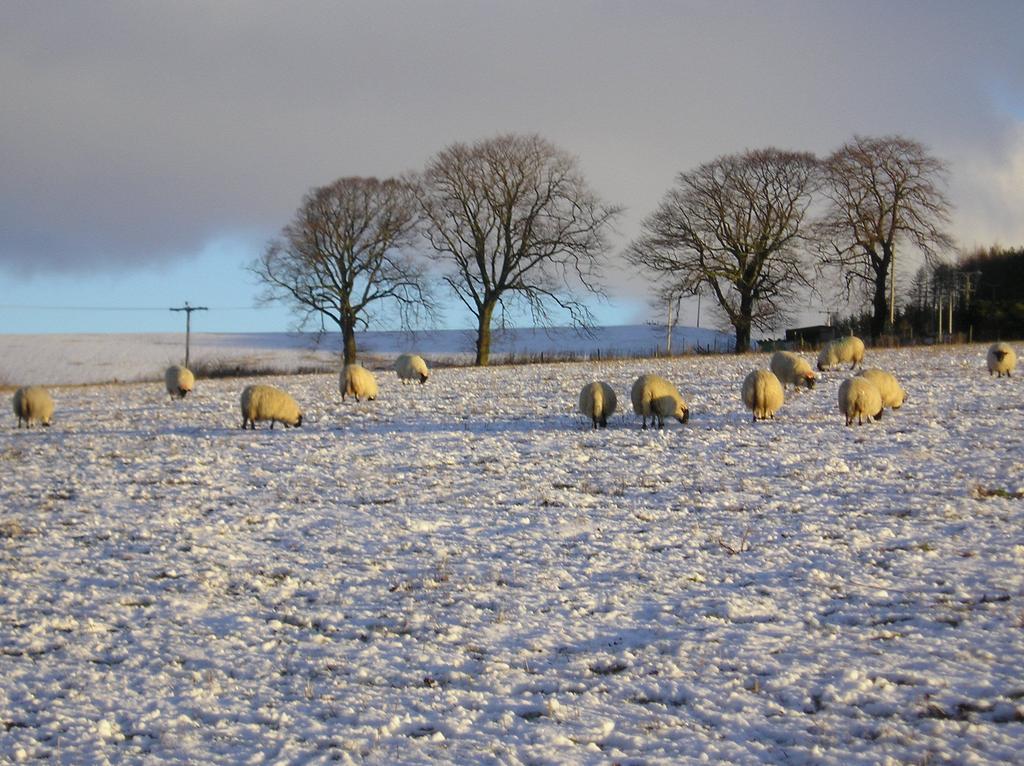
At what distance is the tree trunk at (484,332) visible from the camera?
49.1 meters

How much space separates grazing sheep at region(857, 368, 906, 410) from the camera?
66.5ft

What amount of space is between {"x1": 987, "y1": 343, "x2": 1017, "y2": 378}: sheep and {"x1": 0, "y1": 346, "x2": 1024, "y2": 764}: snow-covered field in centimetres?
955

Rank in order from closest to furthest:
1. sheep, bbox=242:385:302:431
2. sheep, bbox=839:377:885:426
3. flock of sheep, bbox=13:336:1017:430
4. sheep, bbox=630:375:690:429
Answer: sheep, bbox=839:377:885:426 → flock of sheep, bbox=13:336:1017:430 → sheep, bbox=630:375:690:429 → sheep, bbox=242:385:302:431

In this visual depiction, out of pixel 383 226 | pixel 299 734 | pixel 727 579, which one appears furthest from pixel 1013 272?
pixel 299 734

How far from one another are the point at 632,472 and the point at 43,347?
241ft

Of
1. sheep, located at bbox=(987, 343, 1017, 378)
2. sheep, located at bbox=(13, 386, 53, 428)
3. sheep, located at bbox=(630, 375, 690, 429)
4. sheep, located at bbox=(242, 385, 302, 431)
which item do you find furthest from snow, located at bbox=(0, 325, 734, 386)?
sheep, located at bbox=(630, 375, 690, 429)

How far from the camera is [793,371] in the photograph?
2480cm

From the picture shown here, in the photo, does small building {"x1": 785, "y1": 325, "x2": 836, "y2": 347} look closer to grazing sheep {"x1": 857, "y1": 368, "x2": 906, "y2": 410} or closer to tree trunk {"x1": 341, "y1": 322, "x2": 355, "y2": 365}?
tree trunk {"x1": 341, "y1": 322, "x2": 355, "y2": 365}

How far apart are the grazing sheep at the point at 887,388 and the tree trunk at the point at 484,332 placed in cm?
2933

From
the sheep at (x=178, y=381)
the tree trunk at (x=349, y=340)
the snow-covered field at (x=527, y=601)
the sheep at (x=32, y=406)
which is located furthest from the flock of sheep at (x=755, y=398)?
the tree trunk at (x=349, y=340)

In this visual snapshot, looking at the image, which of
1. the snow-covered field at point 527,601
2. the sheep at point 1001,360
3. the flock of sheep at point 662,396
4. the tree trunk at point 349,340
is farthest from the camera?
the tree trunk at point 349,340

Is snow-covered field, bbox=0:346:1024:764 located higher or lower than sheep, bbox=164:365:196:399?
lower

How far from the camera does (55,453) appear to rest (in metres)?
18.7

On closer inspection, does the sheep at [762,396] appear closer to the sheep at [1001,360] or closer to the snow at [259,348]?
the sheep at [1001,360]
